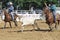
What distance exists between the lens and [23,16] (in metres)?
16.9

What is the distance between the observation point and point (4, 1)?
67.4 meters

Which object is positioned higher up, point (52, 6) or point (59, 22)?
point (52, 6)

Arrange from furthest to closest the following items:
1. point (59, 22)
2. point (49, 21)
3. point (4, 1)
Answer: point (4, 1)
point (59, 22)
point (49, 21)

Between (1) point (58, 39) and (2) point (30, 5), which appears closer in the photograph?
(1) point (58, 39)

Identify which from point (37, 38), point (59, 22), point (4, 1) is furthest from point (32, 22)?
point (4, 1)

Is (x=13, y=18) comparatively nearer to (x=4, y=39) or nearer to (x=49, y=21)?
(x=49, y=21)

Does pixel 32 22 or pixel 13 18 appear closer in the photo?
pixel 32 22

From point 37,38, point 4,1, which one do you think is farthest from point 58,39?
point 4,1

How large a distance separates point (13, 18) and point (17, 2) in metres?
41.2

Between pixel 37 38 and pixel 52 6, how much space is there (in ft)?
13.0

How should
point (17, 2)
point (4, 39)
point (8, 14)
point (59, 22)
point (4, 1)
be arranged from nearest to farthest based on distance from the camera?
point (4, 39) → point (8, 14) → point (59, 22) → point (17, 2) → point (4, 1)

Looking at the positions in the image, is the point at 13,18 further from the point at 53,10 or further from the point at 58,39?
the point at 58,39

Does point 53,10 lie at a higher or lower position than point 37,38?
higher

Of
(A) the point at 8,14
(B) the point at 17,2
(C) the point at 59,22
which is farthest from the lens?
(B) the point at 17,2
